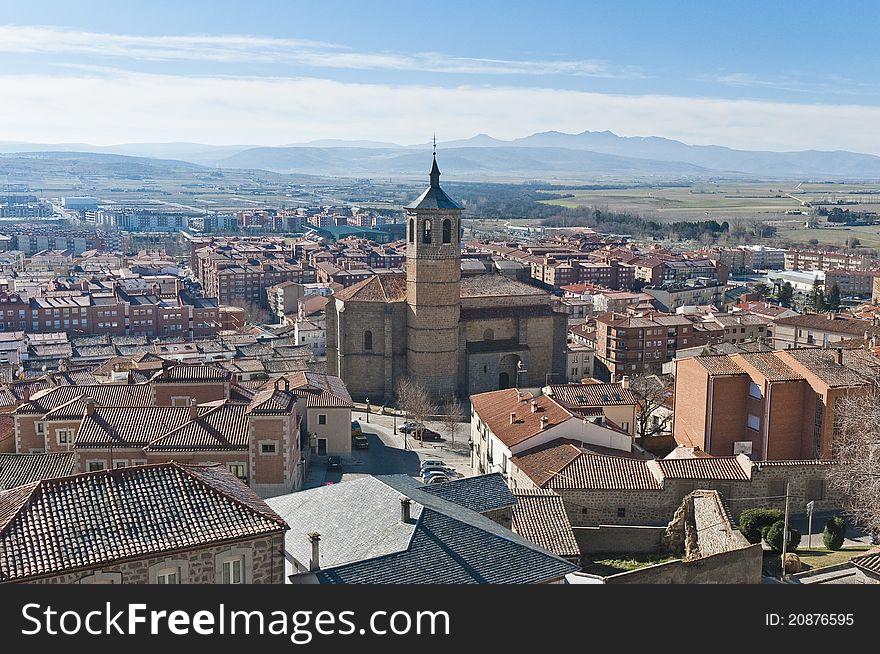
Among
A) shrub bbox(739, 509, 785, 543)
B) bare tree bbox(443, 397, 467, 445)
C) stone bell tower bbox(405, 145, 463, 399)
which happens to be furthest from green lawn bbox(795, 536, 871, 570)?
→ stone bell tower bbox(405, 145, 463, 399)

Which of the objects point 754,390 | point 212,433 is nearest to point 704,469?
point 754,390

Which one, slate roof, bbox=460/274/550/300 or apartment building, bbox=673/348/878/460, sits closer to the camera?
apartment building, bbox=673/348/878/460

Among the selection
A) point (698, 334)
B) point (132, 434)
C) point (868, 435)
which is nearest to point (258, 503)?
point (132, 434)

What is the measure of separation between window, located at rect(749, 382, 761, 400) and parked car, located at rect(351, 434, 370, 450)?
12366mm

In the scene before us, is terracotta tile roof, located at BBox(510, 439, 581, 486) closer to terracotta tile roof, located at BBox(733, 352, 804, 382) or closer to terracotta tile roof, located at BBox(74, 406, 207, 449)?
terracotta tile roof, located at BBox(733, 352, 804, 382)

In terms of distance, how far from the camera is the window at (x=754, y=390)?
2577 cm

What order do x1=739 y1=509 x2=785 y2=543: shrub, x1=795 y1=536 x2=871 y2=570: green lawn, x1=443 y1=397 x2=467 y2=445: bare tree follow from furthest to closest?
x1=443 y1=397 x2=467 y2=445: bare tree < x1=739 y1=509 x2=785 y2=543: shrub < x1=795 y1=536 x2=871 y2=570: green lawn

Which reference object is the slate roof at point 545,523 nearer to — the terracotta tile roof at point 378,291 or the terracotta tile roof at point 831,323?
the terracotta tile roof at point 378,291

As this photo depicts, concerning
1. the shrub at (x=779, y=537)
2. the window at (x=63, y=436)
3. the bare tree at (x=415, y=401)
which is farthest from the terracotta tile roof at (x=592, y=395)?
the window at (x=63, y=436)

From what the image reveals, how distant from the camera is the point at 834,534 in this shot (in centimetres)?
2070

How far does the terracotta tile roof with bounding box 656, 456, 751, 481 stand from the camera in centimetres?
2267

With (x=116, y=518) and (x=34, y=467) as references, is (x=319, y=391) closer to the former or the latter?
(x=34, y=467)

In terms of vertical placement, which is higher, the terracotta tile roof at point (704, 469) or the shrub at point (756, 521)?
the terracotta tile roof at point (704, 469)

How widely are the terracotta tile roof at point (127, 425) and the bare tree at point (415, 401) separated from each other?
11.7 meters
